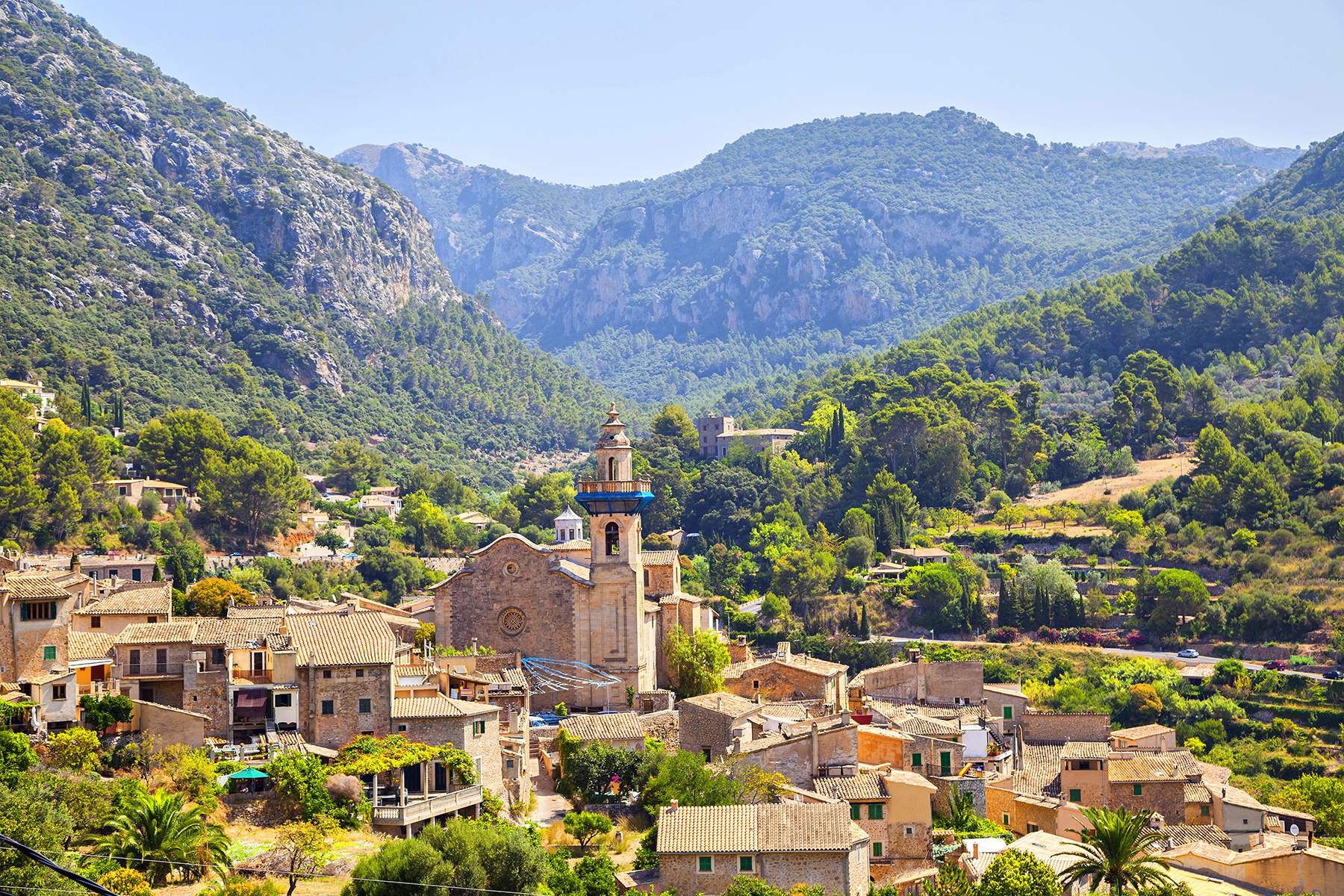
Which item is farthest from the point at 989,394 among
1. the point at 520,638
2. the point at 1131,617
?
the point at 520,638

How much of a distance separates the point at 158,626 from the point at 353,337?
14517cm

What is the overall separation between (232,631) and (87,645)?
4.18m

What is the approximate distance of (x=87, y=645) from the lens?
41.0 metres

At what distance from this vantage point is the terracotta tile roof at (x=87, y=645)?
40.2 metres

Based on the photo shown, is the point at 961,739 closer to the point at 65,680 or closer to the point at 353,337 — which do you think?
the point at 65,680

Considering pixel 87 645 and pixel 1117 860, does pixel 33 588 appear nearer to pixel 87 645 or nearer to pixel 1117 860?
pixel 87 645

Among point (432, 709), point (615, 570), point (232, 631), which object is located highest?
point (615, 570)

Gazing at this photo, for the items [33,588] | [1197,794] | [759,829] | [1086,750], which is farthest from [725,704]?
[33,588]

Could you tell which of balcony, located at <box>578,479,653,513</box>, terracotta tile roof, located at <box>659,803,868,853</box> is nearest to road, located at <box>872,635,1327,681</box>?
balcony, located at <box>578,479,653,513</box>

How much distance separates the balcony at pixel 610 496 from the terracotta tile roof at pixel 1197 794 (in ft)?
73.6

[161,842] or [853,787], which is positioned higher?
[161,842]

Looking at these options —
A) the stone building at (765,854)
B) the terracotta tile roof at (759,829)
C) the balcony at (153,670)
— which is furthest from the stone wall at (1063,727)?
the balcony at (153,670)

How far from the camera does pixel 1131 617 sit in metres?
86.7

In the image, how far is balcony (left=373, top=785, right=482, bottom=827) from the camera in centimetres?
3669
